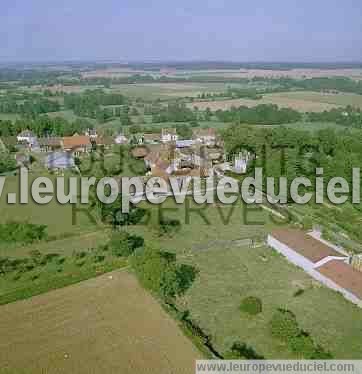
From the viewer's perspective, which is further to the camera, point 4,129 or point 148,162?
point 4,129

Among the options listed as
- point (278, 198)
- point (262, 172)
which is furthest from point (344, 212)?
point (262, 172)

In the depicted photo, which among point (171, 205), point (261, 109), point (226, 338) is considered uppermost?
point (261, 109)

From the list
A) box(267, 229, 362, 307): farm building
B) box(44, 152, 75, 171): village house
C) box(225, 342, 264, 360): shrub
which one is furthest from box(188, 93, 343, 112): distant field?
box(225, 342, 264, 360): shrub

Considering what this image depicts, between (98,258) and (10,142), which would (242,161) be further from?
(10,142)

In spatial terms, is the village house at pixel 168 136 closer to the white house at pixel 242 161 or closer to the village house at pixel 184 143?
the village house at pixel 184 143

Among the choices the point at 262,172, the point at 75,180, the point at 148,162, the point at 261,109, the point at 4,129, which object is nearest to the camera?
the point at 262,172

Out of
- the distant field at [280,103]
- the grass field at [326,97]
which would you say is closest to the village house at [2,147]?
the distant field at [280,103]

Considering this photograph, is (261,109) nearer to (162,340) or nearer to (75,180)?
(75,180)
